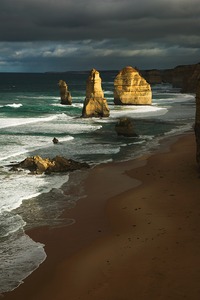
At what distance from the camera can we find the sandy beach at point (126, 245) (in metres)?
12.7

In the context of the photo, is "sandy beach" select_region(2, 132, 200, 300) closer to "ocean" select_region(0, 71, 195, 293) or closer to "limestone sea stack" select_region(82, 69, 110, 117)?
"ocean" select_region(0, 71, 195, 293)

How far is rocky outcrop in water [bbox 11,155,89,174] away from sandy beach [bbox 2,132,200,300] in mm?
3002

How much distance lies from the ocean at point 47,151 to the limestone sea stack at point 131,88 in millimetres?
4156

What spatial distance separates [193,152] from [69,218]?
17158mm

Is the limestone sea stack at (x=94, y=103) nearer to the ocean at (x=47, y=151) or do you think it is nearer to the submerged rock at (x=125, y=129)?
the ocean at (x=47, y=151)

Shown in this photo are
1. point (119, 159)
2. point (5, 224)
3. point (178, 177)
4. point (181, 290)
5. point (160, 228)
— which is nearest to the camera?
point (181, 290)

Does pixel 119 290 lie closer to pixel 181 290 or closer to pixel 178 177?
pixel 181 290

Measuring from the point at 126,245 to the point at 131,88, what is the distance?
67.0 m

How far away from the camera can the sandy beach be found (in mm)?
12656

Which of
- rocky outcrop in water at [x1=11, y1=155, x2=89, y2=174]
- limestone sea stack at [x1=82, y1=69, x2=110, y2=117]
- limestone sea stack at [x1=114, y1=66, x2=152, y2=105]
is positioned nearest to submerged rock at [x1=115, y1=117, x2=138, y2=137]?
rocky outcrop in water at [x1=11, y1=155, x2=89, y2=174]

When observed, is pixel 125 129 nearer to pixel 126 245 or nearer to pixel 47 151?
pixel 47 151

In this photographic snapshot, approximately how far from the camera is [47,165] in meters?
28.5

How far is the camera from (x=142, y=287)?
41.2 ft

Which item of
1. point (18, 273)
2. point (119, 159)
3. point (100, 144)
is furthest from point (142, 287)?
point (100, 144)
